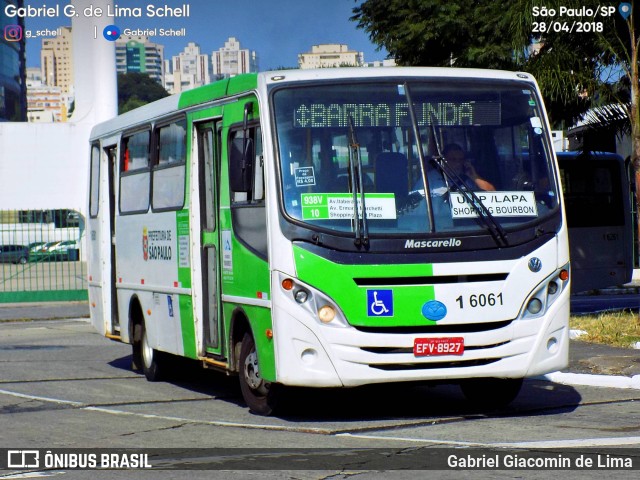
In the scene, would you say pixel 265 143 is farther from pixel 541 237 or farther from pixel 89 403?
pixel 89 403

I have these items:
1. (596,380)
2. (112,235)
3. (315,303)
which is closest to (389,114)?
(315,303)

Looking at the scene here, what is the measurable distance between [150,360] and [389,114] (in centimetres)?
513

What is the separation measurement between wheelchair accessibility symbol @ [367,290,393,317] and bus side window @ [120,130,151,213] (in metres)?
4.67

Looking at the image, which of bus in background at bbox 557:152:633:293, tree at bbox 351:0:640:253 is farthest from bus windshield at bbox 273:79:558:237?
bus in background at bbox 557:152:633:293

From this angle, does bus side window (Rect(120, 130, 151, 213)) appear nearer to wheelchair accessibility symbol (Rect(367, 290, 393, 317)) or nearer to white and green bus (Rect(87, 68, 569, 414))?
white and green bus (Rect(87, 68, 569, 414))

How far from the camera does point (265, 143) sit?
1034cm

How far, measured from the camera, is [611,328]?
56.1 ft

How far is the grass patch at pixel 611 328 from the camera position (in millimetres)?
16203

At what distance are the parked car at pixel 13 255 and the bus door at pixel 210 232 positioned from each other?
21.6 metres

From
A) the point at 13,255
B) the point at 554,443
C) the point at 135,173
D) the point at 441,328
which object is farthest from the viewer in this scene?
the point at 13,255

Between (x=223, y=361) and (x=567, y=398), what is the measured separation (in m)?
3.25

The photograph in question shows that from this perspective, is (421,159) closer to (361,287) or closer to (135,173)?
(361,287)

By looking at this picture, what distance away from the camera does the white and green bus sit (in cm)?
997

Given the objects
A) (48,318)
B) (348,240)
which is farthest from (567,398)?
(48,318)
